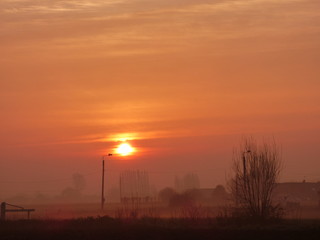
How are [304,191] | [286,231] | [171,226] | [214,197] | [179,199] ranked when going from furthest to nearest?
[304,191] < [214,197] < [179,199] < [171,226] < [286,231]

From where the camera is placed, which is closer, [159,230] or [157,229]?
[159,230]

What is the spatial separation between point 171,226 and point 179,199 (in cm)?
5048

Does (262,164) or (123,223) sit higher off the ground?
(262,164)

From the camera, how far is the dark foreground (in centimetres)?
3000

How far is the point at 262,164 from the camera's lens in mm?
39812

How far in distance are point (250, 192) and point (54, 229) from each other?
13.7 metres

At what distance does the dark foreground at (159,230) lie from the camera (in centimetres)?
3000

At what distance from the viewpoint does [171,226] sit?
33531 millimetres

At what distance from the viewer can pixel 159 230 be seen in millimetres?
32000

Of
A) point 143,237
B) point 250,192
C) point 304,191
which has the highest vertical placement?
point 304,191

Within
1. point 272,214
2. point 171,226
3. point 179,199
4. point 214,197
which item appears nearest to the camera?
point 171,226

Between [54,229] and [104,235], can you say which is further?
[54,229]

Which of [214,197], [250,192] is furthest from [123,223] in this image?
[214,197]

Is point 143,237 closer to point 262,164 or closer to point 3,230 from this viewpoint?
point 3,230
